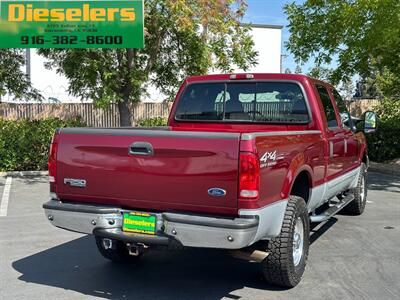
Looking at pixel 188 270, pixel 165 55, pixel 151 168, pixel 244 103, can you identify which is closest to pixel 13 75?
pixel 165 55

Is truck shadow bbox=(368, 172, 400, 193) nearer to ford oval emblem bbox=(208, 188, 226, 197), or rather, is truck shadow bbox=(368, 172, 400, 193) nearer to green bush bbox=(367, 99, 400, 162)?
green bush bbox=(367, 99, 400, 162)

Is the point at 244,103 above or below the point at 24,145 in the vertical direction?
above

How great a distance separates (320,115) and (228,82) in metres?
1.16

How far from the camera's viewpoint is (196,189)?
4051mm

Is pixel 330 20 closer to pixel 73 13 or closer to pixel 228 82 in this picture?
pixel 73 13

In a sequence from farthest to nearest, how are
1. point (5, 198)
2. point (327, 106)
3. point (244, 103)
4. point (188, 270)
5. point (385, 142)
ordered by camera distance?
point (385, 142) < point (5, 198) < point (327, 106) < point (244, 103) < point (188, 270)

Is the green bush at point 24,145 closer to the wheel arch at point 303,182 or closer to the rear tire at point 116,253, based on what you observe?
the rear tire at point 116,253

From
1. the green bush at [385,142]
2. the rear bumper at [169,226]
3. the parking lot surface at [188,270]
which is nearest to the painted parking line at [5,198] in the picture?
the parking lot surface at [188,270]

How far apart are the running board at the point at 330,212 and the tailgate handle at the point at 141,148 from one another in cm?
224

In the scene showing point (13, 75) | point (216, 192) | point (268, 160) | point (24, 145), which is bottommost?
point (24, 145)

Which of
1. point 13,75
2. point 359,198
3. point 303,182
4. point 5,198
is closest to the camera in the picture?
point 303,182

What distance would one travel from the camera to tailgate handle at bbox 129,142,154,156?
13.7 ft

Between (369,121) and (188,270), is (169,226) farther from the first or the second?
(369,121)

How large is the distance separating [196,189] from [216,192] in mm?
174
